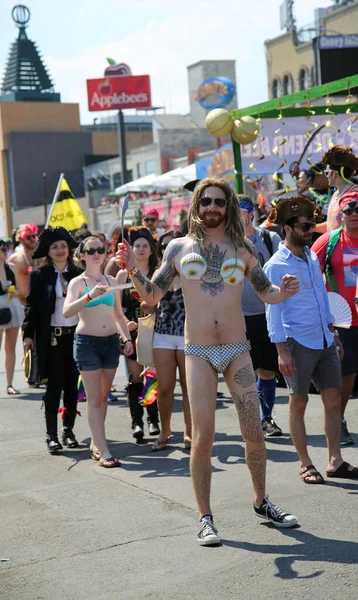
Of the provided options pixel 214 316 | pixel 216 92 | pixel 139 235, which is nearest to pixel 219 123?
A: pixel 139 235

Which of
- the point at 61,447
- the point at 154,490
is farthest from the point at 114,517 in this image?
the point at 61,447

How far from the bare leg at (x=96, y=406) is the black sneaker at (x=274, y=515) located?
A: 217cm

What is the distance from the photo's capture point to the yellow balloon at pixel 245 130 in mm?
11906

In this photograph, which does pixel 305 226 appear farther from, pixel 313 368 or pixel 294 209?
pixel 313 368

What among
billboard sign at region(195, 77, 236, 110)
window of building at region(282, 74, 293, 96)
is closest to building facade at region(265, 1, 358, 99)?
window of building at region(282, 74, 293, 96)

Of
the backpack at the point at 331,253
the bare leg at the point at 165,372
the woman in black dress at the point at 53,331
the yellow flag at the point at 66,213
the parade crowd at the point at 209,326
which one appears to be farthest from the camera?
the yellow flag at the point at 66,213

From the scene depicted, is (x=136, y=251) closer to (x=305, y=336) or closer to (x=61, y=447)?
(x=61, y=447)

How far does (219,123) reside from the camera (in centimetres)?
1197

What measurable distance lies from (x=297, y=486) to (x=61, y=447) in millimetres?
2571

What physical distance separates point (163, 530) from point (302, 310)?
1.85m

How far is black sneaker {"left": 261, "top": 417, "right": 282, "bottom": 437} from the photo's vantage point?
26.3 ft

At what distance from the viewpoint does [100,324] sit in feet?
24.8

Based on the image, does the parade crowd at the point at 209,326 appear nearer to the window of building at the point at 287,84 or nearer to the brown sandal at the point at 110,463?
the brown sandal at the point at 110,463

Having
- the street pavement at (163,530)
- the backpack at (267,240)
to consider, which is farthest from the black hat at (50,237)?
the street pavement at (163,530)
